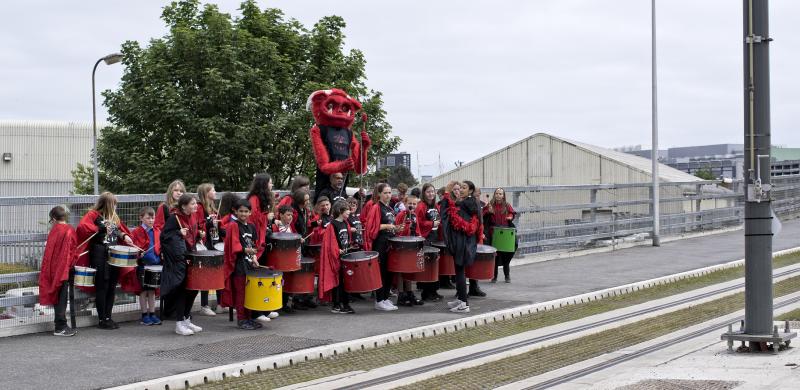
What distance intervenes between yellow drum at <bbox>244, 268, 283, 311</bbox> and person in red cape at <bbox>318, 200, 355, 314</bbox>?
1.31 meters

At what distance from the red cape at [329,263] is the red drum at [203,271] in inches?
74.0

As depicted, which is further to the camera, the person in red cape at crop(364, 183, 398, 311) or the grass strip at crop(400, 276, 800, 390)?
the person in red cape at crop(364, 183, 398, 311)

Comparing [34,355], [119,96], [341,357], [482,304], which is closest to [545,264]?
[482,304]

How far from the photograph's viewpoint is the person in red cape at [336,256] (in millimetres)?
12859

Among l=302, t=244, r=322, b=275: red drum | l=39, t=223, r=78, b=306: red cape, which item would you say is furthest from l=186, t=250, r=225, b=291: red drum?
l=302, t=244, r=322, b=275: red drum

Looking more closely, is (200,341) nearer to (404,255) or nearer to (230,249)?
(230,249)

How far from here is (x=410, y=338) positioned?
11.4 metres

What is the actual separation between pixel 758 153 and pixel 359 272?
17.6 ft

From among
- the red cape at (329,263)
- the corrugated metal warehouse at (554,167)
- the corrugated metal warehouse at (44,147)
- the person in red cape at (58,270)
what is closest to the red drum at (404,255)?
the red cape at (329,263)

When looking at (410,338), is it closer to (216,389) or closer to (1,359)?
(216,389)

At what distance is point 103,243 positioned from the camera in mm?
11297

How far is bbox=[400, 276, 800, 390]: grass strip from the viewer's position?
29.2 feet

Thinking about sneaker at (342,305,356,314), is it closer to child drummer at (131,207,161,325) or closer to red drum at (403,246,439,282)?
red drum at (403,246,439,282)

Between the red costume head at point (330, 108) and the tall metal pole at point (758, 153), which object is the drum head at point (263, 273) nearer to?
the red costume head at point (330, 108)
